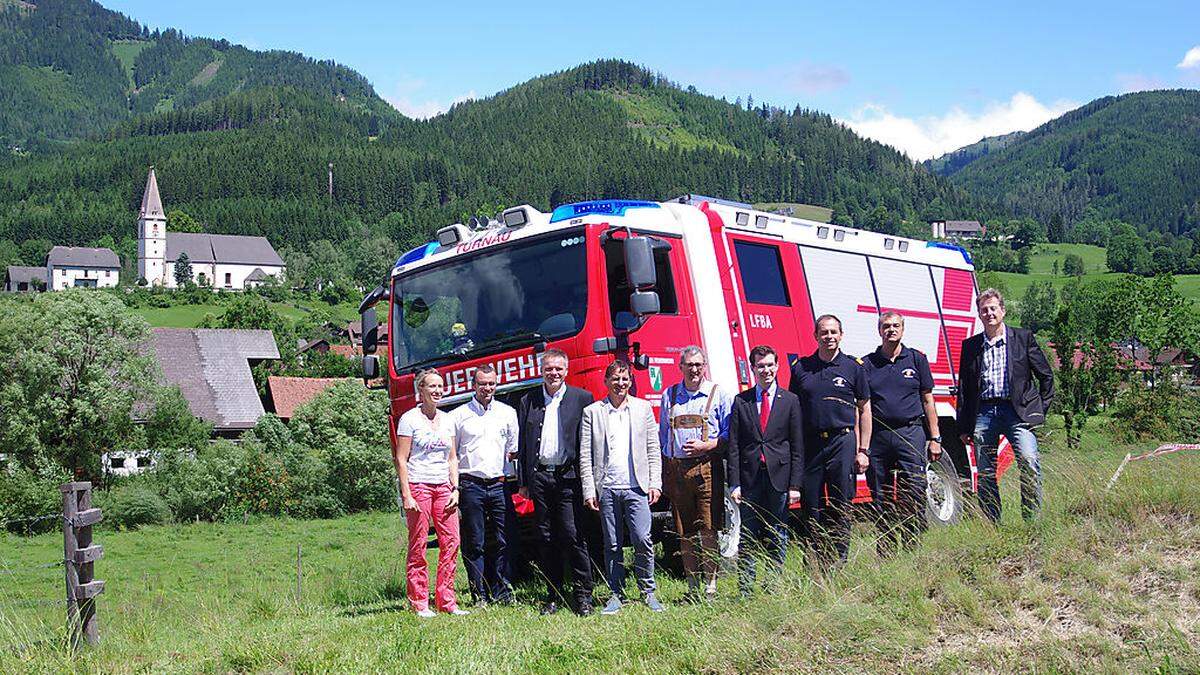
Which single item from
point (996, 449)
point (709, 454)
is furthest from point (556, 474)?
point (996, 449)

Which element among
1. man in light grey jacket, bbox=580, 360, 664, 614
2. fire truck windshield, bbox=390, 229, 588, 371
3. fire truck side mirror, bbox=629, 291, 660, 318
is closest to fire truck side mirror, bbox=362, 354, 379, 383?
fire truck windshield, bbox=390, 229, 588, 371

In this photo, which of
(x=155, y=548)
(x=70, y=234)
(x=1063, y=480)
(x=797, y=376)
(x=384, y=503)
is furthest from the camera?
(x=70, y=234)

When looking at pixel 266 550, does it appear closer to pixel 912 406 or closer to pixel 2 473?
pixel 2 473

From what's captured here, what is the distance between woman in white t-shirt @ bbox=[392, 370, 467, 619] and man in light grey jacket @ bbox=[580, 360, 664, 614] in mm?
1130

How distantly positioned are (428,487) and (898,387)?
3.57 m

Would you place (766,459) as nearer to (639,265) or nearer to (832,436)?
(832,436)

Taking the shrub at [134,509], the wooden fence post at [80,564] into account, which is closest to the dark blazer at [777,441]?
the wooden fence post at [80,564]

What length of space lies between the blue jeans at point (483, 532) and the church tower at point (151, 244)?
174259 millimetres

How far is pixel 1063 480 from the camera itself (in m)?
7.04

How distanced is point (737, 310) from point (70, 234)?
640 feet

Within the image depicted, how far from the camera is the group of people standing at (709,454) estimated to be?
23.9 feet

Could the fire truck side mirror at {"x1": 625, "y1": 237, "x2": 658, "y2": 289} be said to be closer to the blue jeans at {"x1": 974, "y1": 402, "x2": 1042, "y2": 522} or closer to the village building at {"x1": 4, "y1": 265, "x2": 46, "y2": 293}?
the blue jeans at {"x1": 974, "y1": 402, "x2": 1042, "y2": 522}

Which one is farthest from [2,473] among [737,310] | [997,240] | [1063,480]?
[997,240]

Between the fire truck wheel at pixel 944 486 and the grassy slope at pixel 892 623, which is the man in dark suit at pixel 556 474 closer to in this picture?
the grassy slope at pixel 892 623
